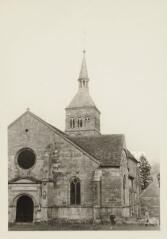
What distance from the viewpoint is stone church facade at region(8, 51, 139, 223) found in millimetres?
10898

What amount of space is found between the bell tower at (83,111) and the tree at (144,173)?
1.26m

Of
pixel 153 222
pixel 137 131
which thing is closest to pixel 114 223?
pixel 153 222

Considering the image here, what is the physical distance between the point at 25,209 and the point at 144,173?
274cm

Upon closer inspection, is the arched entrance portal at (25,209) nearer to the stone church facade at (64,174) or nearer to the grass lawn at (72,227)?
the stone church facade at (64,174)

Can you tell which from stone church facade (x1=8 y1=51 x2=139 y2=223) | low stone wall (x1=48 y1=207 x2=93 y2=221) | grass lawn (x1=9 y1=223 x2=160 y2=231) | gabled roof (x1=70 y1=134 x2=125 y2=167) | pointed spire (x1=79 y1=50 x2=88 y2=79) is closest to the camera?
grass lawn (x1=9 y1=223 x2=160 y2=231)

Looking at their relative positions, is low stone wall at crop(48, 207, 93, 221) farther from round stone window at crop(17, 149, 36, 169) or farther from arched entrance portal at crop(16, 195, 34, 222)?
round stone window at crop(17, 149, 36, 169)

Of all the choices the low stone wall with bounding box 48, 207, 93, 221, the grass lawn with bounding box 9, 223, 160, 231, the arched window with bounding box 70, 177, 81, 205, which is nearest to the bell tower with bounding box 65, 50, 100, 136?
the arched window with bounding box 70, 177, 81, 205

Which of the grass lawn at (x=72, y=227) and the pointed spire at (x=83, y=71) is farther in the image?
the pointed spire at (x=83, y=71)

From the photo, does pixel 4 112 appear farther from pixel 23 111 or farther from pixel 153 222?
pixel 153 222

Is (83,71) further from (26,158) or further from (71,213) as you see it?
(71,213)

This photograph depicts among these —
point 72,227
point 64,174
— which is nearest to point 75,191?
point 64,174

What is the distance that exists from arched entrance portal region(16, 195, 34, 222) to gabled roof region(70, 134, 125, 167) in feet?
5.50

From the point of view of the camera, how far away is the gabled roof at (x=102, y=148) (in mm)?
11438

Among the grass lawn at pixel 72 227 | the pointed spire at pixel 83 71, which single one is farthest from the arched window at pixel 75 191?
the pointed spire at pixel 83 71
